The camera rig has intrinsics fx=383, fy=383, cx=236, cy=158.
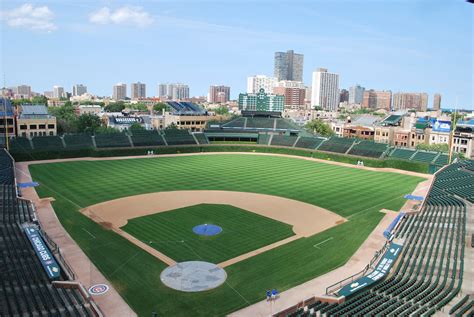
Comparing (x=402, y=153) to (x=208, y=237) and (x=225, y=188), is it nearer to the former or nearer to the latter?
(x=225, y=188)

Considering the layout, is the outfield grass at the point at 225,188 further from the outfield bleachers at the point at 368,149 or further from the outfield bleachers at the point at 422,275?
the outfield bleachers at the point at 368,149

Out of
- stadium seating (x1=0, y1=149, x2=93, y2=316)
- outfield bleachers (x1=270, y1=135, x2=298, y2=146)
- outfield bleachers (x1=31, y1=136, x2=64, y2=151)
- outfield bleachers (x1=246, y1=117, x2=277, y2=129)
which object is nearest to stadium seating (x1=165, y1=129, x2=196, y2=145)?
outfield bleachers (x1=246, y1=117, x2=277, y2=129)

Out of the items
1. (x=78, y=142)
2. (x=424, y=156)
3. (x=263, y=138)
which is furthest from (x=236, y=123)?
(x=424, y=156)

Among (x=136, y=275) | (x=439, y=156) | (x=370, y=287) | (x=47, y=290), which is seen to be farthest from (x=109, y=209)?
(x=439, y=156)

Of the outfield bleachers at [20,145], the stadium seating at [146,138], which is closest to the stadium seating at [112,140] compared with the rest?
the stadium seating at [146,138]

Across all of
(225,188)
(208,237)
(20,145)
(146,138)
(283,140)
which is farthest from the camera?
(283,140)

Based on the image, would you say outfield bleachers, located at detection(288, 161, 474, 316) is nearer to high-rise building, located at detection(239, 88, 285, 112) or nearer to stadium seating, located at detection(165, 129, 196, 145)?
stadium seating, located at detection(165, 129, 196, 145)
